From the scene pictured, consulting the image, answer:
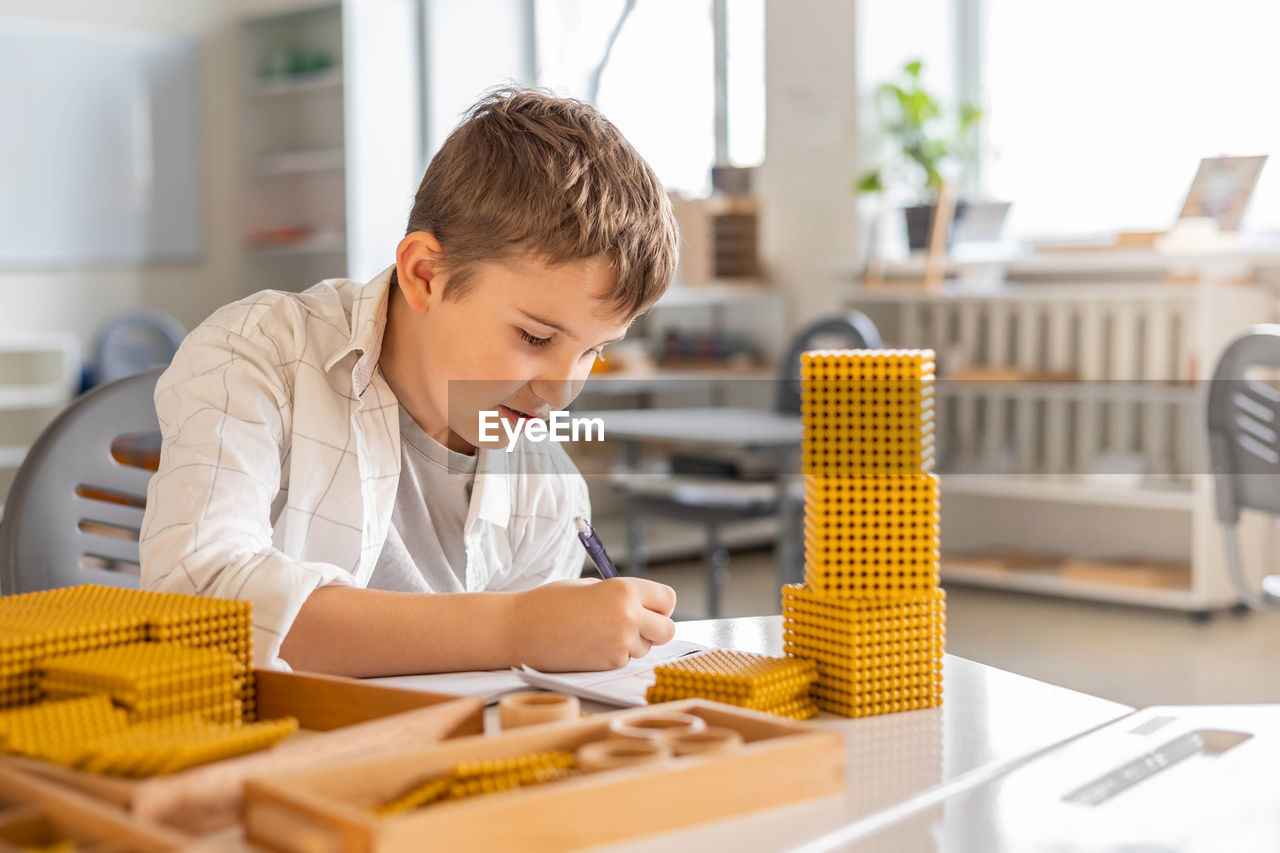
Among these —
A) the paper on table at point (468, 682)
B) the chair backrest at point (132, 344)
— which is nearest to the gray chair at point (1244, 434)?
the paper on table at point (468, 682)

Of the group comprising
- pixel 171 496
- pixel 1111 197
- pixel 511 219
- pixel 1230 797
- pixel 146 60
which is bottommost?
pixel 1230 797

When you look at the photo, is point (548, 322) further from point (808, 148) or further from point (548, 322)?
point (808, 148)

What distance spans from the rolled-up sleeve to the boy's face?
0.44ft

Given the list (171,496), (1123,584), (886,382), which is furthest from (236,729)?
(1123,584)

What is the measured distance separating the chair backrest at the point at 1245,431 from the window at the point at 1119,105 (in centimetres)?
215

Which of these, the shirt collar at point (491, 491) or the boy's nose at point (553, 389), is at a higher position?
the boy's nose at point (553, 389)

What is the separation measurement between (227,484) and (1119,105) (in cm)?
419

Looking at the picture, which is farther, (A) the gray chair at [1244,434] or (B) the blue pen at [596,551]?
(A) the gray chair at [1244,434]

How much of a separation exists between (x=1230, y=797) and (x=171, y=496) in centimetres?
78

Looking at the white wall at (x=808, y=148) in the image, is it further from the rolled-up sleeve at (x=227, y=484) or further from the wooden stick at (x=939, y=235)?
the rolled-up sleeve at (x=227, y=484)

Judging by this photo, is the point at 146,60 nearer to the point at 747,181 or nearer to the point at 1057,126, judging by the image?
the point at 747,181

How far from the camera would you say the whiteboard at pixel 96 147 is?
17.9 ft

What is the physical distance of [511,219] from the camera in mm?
1139

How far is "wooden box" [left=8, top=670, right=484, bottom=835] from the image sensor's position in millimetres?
645
